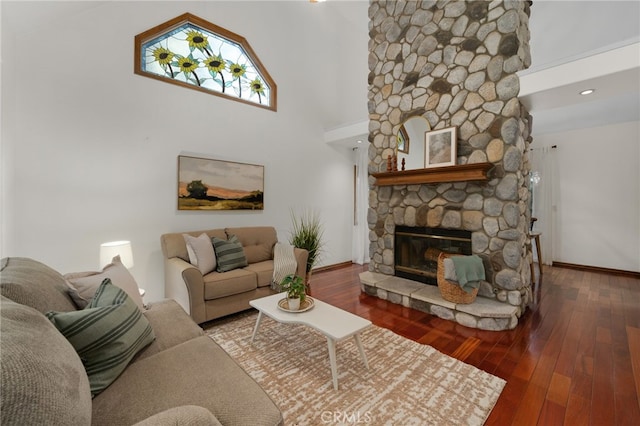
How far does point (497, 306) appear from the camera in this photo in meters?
2.67

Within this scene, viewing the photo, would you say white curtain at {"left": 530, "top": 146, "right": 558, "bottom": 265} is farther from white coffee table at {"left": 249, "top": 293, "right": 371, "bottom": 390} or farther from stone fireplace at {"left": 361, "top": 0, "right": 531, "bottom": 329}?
white coffee table at {"left": 249, "top": 293, "right": 371, "bottom": 390}

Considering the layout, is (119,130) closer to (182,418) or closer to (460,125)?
(182,418)

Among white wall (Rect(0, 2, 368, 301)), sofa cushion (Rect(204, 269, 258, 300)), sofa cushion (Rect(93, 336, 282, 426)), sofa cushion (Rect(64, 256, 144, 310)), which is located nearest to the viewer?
sofa cushion (Rect(93, 336, 282, 426))

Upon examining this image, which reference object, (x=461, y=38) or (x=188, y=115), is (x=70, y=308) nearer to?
(x=188, y=115)

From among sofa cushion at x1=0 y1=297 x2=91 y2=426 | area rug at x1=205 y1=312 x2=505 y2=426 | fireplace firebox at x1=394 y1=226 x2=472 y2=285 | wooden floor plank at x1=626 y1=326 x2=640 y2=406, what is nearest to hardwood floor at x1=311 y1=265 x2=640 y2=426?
wooden floor plank at x1=626 y1=326 x2=640 y2=406

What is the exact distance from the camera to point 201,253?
288 centimetres

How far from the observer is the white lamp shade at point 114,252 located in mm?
2500

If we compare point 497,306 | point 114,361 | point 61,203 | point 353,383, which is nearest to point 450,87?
point 497,306

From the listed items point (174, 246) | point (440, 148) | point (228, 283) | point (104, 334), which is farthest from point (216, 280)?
point (440, 148)

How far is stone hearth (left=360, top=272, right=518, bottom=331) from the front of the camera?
2.56 metres

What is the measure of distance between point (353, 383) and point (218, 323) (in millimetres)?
1602

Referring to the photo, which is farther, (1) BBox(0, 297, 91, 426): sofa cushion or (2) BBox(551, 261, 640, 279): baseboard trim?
(2) BBox(551, 261, 640, 279): baseboard trim

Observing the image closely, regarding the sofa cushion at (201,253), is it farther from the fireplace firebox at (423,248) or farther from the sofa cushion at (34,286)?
the fireplace firebox at (423,248)

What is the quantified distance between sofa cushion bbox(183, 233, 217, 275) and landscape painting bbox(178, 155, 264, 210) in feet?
2.27
